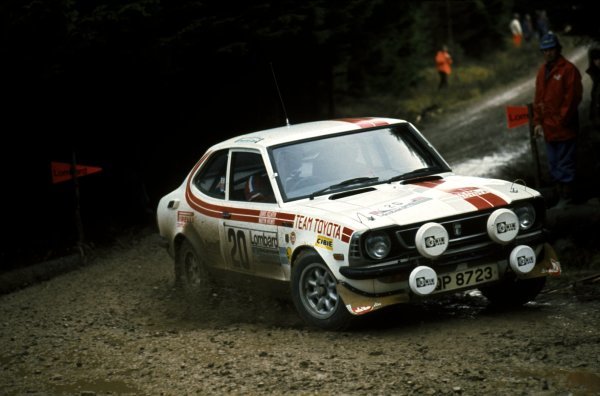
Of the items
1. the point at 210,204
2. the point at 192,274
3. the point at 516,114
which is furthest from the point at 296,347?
the point at 516,114

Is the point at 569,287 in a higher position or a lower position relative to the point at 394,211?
lower

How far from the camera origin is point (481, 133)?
22.2 metres

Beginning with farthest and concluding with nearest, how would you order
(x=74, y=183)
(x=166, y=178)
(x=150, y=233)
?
(x=166, y=178)
(x=150, y=233)
(x=74, y=183)

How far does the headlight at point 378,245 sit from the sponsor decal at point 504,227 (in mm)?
888

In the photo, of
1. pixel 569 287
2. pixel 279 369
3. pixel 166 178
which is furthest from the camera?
pixel 166 178

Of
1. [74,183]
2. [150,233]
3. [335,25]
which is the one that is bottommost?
[150,233]

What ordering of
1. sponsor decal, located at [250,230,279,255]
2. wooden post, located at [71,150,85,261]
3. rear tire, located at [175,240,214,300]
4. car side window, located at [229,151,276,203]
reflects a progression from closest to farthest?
sponsor decal, located at [250,230,279,255]
car side window, located at [229,151,276,203]
rear tire, located at [175,240,214,300]
wooden post, located at [71,150,85,261]

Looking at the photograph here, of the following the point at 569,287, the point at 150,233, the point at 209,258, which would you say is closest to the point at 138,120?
the point at 150,233

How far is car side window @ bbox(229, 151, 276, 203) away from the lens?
8.65 metres

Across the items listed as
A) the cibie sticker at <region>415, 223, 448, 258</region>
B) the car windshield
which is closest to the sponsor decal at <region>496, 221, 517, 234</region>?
the cibie sticker at <region>415, 223, 448, 258</region>

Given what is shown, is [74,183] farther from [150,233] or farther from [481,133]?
[481,133]

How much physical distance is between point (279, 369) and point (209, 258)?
116 inches

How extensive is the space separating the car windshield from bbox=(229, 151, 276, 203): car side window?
0.17 metres

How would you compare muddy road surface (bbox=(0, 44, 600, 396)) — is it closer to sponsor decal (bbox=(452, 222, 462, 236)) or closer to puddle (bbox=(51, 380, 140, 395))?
puddle (bbox=(51, 380, 140, 395))
